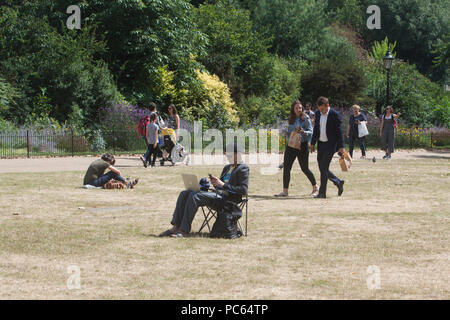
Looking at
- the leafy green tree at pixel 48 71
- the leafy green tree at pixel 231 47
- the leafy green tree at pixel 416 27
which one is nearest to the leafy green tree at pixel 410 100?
the leafy green tree at pixel 231 47

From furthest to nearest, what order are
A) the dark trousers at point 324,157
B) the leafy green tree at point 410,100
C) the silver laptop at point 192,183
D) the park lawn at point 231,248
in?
the leafy green tree at point 410,100 → the dark trousers at point 324,157 → the silver laptop at point 192,183 → the park lawn at point 231,248

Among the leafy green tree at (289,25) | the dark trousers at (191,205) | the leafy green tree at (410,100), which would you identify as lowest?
the dark trousers at (191,205)

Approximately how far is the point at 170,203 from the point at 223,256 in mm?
5130

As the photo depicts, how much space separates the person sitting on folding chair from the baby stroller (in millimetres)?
12529

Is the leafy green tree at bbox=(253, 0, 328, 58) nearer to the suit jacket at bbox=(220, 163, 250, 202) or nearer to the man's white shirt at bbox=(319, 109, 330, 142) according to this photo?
the man's white shirt at bbox=(319, 109, 330, 142)

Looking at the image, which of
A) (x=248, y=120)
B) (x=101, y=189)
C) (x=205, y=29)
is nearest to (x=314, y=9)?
(x=205, y=29)

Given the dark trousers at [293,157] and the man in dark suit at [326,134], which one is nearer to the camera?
the man in dark suit at [326,134]

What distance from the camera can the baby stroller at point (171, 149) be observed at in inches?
893

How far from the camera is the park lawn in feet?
23.4

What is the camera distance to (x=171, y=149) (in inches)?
904

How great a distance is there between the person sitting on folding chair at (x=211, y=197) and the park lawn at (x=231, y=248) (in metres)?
0.36

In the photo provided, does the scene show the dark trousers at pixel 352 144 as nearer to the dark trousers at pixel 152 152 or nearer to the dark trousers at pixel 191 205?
the dark trousers at pixel 152 152

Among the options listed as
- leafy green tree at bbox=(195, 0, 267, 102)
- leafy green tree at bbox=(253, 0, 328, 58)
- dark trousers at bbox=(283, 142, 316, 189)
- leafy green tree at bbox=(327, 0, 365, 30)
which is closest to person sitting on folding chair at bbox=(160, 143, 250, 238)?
dark trousers at bbox=(283, 142, 316, 189)

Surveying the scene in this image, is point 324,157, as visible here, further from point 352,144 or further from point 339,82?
point 339,82
